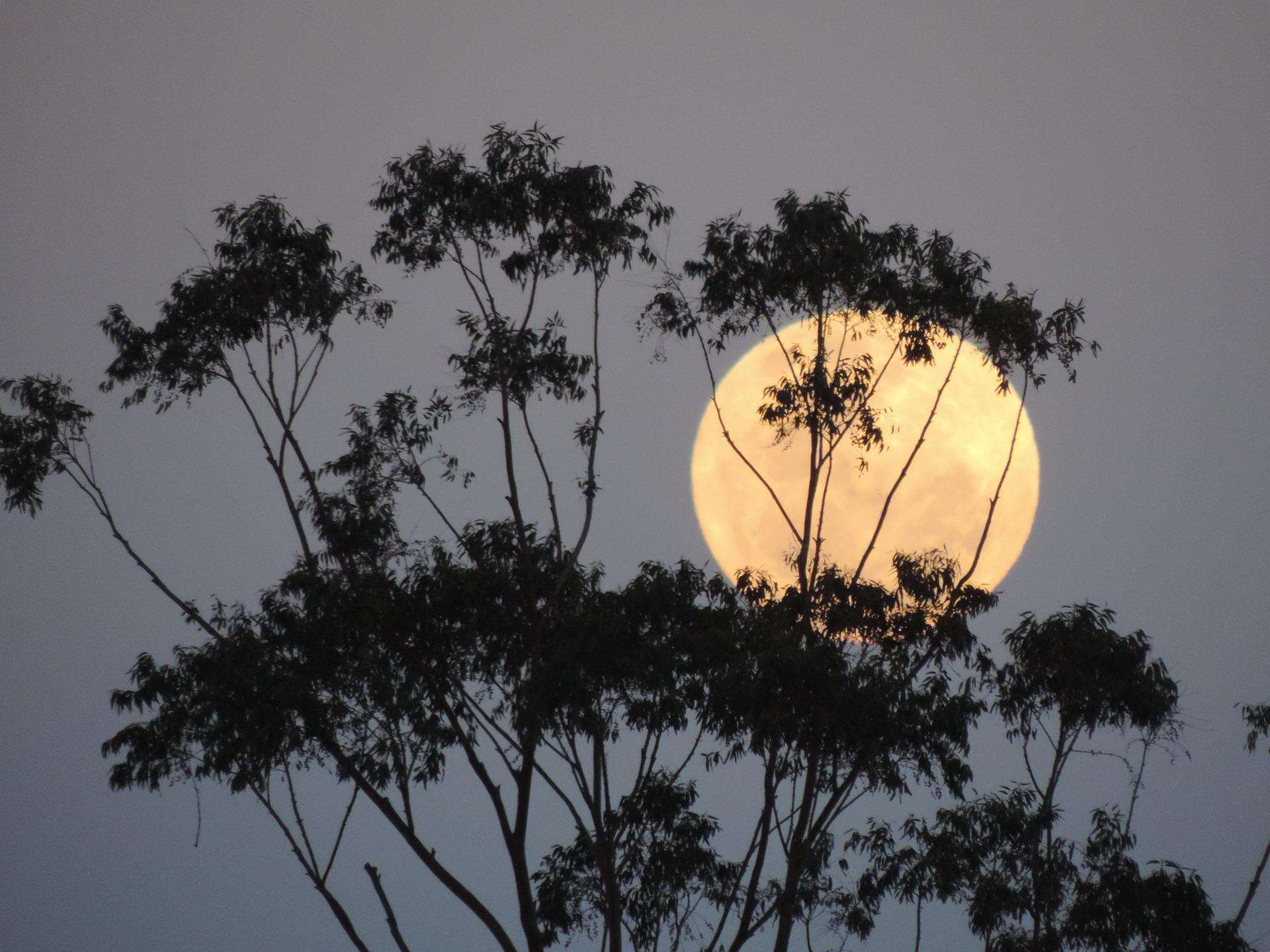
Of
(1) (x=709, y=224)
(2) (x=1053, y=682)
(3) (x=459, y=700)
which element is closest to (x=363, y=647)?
(3) (x=459, y=700)

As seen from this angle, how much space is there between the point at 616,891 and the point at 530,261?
995 centimetres

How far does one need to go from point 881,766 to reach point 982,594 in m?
3.08

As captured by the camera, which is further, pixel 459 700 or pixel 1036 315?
pixel 1036 315

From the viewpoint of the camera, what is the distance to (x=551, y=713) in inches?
760

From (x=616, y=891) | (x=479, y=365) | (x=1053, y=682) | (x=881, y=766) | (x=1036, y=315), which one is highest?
(x=1036, y=315)

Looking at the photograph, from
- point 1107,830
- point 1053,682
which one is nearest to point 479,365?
point 1053,682

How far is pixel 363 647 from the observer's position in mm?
20016

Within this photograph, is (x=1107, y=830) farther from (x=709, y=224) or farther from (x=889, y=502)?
(x=709, y=224)

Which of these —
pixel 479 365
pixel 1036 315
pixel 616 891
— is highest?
pixel 1036 315

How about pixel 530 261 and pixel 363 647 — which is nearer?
pixel 363 647

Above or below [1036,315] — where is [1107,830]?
below

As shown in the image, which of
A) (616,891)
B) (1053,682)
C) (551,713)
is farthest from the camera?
(1053,682)

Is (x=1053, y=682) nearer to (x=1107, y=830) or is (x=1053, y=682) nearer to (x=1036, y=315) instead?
(x=1107, y=830)

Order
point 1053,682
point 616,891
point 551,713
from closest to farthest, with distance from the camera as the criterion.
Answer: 1. point 551,713
2. point 616,891
3. point 1053,682
